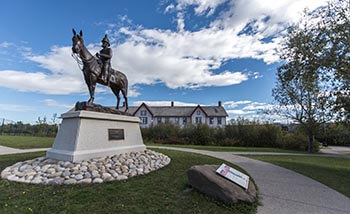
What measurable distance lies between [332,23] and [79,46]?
9597 mm

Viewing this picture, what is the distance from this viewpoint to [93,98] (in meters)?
6.59

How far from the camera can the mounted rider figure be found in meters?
6.99

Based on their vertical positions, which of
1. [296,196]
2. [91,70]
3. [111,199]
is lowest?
[296,196]

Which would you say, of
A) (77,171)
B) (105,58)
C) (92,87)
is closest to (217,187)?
(77,171)

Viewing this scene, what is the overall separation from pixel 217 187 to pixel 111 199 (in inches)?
78.1

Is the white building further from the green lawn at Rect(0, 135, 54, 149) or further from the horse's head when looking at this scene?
the horse's head

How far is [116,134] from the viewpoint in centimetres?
677

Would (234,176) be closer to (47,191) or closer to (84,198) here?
(84,198)

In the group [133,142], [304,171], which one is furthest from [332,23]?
[133,142]

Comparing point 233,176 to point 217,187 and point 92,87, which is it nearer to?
point 217,187

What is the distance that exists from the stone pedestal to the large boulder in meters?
3.20

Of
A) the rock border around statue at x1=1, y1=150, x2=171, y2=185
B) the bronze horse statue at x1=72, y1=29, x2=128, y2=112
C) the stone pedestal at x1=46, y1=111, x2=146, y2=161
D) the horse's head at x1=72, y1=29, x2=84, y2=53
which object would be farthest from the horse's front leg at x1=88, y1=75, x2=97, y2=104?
the rock border around statue at x1=1, y1=150, x2=171, y2=185

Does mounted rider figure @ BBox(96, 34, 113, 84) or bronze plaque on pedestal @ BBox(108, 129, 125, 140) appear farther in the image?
mounted rider figure @ BBox(96, 34, 113, 84)

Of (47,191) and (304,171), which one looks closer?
(47,191)
